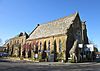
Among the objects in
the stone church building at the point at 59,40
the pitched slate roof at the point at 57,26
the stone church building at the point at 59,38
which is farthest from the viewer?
the pitched slate roof at the point at 57,26

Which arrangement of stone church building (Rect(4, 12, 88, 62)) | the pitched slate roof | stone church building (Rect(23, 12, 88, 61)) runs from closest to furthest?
stone church building (Rect(4, 12, 88, 62)) < stone church building (Rect(23, 12, 88, 61)) < the pitched slate roof

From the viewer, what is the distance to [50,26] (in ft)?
206

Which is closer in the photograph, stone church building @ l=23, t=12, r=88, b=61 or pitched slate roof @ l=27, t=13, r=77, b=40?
stone church building @ l=23, t=12, r=88, b=61

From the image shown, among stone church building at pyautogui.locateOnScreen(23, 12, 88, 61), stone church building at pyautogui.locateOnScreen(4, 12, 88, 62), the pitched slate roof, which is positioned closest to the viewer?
stone church building at pyautogui.locateOnScreen(4, 12, 88, 62)

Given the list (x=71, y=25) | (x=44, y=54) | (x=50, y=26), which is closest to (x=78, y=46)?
(x=71, y=25)

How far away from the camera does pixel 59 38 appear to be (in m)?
52.7

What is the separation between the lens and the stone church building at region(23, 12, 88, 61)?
50.2m

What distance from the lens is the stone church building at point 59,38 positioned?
165 feet

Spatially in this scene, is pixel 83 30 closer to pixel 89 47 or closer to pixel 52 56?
pixel 89 47

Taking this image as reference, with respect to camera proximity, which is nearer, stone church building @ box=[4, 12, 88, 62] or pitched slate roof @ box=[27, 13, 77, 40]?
stone church building @ box=[4, 12, 88, 62]

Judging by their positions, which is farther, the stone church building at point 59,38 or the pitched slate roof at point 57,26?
the pitched slate roof at point 57,26

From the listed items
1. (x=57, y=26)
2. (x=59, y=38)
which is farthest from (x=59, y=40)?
(x=57, y=26)

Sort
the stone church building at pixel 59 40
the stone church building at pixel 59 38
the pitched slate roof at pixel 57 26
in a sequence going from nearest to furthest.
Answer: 1. the stone church building at pixel 59 40
2. the stone church building at pixel 59 38
3. the pitched slate roof at pixel 57 26

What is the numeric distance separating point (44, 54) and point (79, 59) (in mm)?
12196
